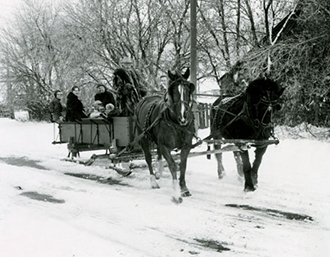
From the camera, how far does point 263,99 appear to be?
6980 mm

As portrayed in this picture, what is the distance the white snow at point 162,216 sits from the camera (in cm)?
465

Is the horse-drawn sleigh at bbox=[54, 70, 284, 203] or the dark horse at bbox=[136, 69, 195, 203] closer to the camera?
the dark horse at bbox=[136, 69, 195, 203]

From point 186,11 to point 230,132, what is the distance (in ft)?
35.1

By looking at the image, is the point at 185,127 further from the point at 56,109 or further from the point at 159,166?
the point at 56,109

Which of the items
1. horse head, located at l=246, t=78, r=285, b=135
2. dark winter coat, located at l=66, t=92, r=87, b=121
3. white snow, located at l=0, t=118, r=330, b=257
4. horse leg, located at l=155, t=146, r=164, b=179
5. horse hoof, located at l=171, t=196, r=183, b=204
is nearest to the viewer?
white snow, located at l=0, t=118, r=330, b=257

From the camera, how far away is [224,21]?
16359mm

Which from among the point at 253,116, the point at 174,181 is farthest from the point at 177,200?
the point at 253,116

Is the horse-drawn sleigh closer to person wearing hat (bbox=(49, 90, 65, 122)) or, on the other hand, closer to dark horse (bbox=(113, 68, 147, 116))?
dark horse (bbox=(113, 68, 147, 116))

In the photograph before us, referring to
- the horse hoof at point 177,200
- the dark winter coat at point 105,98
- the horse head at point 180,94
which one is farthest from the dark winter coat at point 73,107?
the horse hoof at point 177,200

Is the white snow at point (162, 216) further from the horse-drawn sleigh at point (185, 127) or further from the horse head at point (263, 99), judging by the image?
the horse head at point (263, 99)

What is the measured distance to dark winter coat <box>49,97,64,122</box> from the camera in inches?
439

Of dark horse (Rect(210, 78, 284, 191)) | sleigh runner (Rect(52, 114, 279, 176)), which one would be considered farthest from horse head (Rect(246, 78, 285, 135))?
sleigh runner (Rect(52, 114, 279, 176))

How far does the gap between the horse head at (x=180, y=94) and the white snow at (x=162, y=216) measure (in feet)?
4.87

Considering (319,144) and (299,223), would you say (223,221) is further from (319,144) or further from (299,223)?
(319,144)
